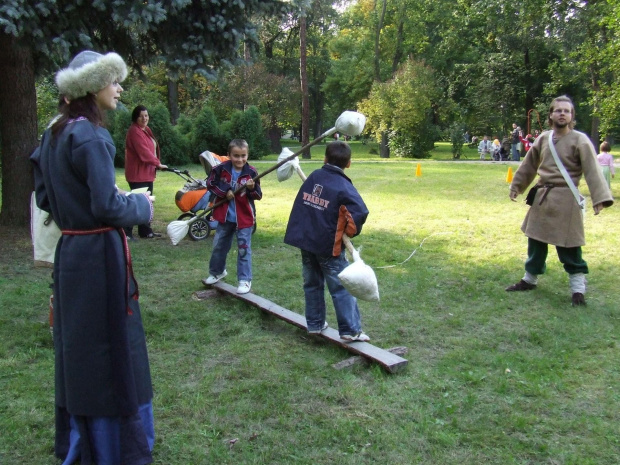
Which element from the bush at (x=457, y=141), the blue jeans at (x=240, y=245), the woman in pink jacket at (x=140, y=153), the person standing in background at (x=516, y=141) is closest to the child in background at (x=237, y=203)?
the blue jeans at (x=240, y=245)

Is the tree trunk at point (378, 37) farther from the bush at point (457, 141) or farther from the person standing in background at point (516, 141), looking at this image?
the person standing in background at point (516, 141)

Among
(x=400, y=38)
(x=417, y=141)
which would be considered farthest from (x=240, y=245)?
(x=400, y=38)

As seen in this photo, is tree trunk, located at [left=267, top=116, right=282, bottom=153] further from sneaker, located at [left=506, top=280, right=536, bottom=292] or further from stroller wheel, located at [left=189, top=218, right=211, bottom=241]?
sneaker, located at [left=506, top=280, right=536, bottom=292]

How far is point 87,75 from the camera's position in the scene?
2893mm

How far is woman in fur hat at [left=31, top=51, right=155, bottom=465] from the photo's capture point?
289 centimetres

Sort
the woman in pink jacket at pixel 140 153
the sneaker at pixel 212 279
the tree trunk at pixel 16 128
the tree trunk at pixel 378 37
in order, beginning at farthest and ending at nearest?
the tree trunk at pixel 378 37, the woman in pink jacket at pixel 140 153, the tree trunk at pixel 16 128, the sneaker at pixel 212 279

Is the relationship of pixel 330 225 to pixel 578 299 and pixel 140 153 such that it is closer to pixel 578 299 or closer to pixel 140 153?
pixel 578 299

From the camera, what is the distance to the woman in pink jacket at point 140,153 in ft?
28.8

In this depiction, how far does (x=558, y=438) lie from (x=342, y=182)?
2.27 meters

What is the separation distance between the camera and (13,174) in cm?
891

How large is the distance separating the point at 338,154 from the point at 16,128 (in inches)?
245

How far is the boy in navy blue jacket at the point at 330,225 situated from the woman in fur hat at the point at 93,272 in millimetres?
1726

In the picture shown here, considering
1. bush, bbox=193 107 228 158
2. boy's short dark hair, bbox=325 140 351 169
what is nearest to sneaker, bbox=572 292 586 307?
boy's short dark hair, bbox=325 140 351 169

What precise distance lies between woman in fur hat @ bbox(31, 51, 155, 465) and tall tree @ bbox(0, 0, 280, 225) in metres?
3.93
